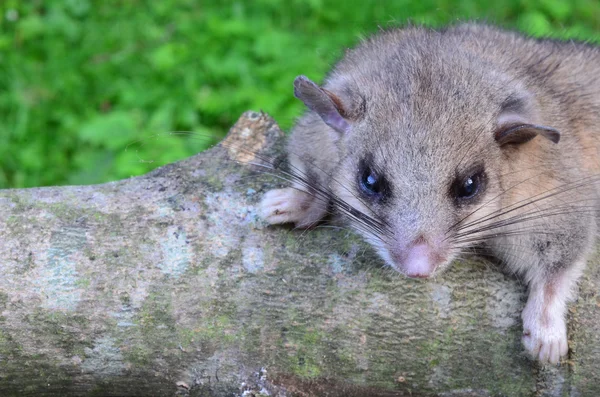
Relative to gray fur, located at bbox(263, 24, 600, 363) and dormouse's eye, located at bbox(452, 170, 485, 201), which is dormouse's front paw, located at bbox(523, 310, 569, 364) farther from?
dormouse's eye, located at bbox(452, 170, 485, 201)

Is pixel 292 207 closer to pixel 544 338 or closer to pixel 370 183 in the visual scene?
pixel 370 183

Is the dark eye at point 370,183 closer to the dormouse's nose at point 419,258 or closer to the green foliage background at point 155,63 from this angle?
the dormouse's nose at point 419,258

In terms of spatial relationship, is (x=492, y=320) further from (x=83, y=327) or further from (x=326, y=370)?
(x=83, y=327)

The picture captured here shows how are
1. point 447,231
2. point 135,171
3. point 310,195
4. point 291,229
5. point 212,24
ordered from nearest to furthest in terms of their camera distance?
1. point 447,231
2. point 291,229
3. point 310,195
4. point 135,171
5. point 212,24

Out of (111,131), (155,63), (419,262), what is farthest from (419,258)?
(155,63)

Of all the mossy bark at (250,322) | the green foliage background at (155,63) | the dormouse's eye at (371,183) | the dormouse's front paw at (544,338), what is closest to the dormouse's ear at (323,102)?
the dormouse's eye at (371,183)

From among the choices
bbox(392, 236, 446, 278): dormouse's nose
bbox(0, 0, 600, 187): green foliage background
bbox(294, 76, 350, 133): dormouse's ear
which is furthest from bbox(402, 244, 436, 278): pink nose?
bbox(0, 0, 600, 187): green foliage background

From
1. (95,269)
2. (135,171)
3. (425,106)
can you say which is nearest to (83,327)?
(95,269)
